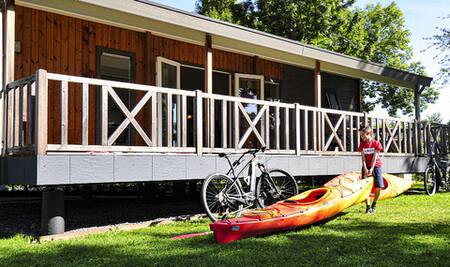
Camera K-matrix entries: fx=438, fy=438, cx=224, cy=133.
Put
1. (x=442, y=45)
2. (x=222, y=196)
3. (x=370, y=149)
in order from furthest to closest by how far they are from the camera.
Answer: (x=442, y=45)
(x=370, y=149)
(x=222, y=196)

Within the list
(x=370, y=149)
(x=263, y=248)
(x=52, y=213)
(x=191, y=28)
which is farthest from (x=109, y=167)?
(x=370, y=149)

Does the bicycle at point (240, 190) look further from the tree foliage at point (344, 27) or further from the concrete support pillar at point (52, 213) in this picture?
the tree foliage at point (344, 27)

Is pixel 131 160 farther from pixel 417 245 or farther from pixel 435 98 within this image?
pixel 435 98

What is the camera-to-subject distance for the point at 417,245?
476cm

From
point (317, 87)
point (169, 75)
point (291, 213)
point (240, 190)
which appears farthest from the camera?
point (317, 87)

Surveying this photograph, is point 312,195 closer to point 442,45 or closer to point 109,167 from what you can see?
point 109,167

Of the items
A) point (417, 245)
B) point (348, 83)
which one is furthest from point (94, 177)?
point (348, 83)

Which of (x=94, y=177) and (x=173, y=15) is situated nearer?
(x=94, y=177)

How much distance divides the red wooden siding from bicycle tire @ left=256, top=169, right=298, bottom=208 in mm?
3285

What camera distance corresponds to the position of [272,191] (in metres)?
6.89

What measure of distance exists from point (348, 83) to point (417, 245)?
11.6 meters

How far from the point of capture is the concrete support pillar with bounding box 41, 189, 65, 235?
18.2ft

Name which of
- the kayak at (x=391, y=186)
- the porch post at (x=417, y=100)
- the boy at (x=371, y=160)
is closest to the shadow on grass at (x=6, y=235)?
the boy at (x=371, y=160)

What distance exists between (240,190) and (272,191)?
738 millimetres
